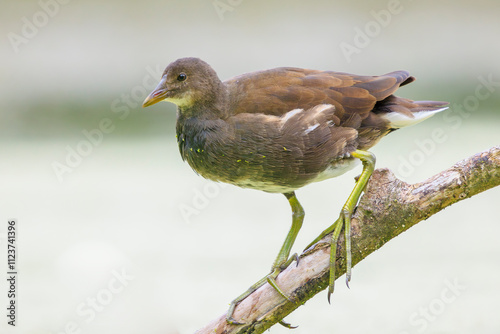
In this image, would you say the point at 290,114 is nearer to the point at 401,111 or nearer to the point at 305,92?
the point at 305,92

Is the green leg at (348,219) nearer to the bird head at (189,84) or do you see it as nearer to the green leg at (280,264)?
the green leg at (280,264)

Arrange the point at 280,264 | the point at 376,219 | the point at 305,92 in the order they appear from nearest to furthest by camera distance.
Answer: the point at 376,219 < the point at 305,92 < the point at 280,264

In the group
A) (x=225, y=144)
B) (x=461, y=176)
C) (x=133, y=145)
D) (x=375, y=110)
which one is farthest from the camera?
(x=133, y=145)

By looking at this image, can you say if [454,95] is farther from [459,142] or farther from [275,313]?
[275,313]

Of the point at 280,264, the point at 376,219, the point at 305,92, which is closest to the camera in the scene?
the point at 376,219

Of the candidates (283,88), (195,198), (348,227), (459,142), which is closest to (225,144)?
(283,88)

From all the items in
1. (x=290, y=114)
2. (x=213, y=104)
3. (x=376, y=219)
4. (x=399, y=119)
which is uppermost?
(x=213, y=104)

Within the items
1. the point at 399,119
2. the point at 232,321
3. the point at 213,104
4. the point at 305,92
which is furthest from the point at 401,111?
the point at 232,321

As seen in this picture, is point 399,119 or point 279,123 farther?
point 399,119
